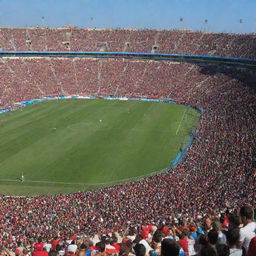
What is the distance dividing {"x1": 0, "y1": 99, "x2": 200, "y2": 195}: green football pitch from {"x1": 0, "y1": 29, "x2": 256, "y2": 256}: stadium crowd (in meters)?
3.76

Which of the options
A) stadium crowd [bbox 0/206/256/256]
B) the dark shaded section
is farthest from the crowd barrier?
stadium crowd [bbox 0/206/256/256]

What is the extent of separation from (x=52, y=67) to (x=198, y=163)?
59.5m

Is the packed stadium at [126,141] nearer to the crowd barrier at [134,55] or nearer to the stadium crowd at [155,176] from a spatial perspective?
the stadium crowd at [155,176]

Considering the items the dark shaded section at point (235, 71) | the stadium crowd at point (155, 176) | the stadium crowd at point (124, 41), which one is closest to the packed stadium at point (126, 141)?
the stadium crowd at point (155, 176)

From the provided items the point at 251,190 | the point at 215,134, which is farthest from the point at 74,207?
the point at 215,134

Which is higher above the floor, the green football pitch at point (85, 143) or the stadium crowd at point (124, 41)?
the stadium crowd at point (124, 41)

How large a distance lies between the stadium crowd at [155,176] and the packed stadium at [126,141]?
0.43 ft

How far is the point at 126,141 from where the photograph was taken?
44.8 meters

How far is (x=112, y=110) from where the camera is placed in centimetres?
6272

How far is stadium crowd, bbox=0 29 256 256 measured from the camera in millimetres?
15000

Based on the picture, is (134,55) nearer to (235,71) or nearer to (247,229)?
(235,71)

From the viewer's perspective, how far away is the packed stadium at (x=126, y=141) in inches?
676

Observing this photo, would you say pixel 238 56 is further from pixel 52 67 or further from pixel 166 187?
pixel 166 187

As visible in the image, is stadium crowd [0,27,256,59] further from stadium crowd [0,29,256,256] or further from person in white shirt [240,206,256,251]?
person in white shirt [240,206,256,251]
